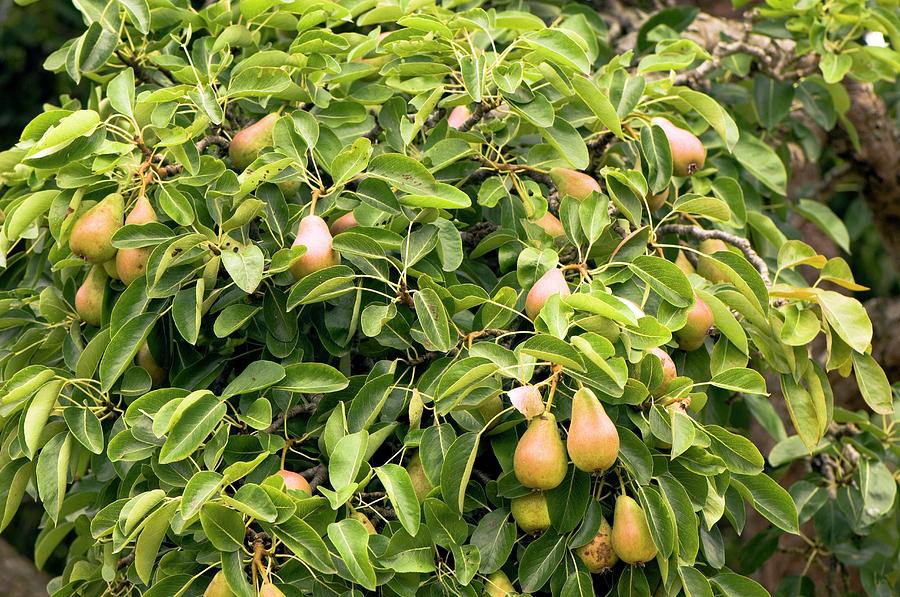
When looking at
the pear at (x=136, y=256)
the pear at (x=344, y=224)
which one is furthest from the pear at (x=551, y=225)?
the pear at (x=136, y=256)

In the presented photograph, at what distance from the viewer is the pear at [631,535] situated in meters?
1.09

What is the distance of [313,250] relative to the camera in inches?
45.3

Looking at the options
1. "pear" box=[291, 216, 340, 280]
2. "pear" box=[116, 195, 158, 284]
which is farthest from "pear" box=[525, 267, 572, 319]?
"pear" box=[116, 195, 158, 284]

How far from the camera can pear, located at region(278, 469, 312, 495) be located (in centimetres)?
110

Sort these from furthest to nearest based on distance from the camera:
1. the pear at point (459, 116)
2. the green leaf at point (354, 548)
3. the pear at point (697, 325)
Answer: the pear at point (459, 116) < the pear at point (697, 325) < the green leaf at point (354, 548)

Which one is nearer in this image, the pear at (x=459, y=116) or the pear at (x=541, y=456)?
the pear at (x=541, y=456)

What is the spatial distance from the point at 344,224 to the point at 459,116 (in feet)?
0.91

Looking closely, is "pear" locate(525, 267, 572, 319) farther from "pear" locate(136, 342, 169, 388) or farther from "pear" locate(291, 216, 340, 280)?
"pear" locate(136, 342, 169, 388)

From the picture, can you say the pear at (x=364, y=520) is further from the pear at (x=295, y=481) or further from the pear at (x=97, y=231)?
the pear at (x=97, y=231)

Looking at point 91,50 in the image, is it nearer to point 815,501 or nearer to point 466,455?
point 466,455

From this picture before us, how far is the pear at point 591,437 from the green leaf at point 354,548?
0.74 ft

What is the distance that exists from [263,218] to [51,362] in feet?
1.38

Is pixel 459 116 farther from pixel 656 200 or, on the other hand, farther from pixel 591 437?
pixel 591 437

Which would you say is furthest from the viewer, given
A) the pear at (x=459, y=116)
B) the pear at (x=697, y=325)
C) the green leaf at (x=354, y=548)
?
the pear at (x=459, y=116)
